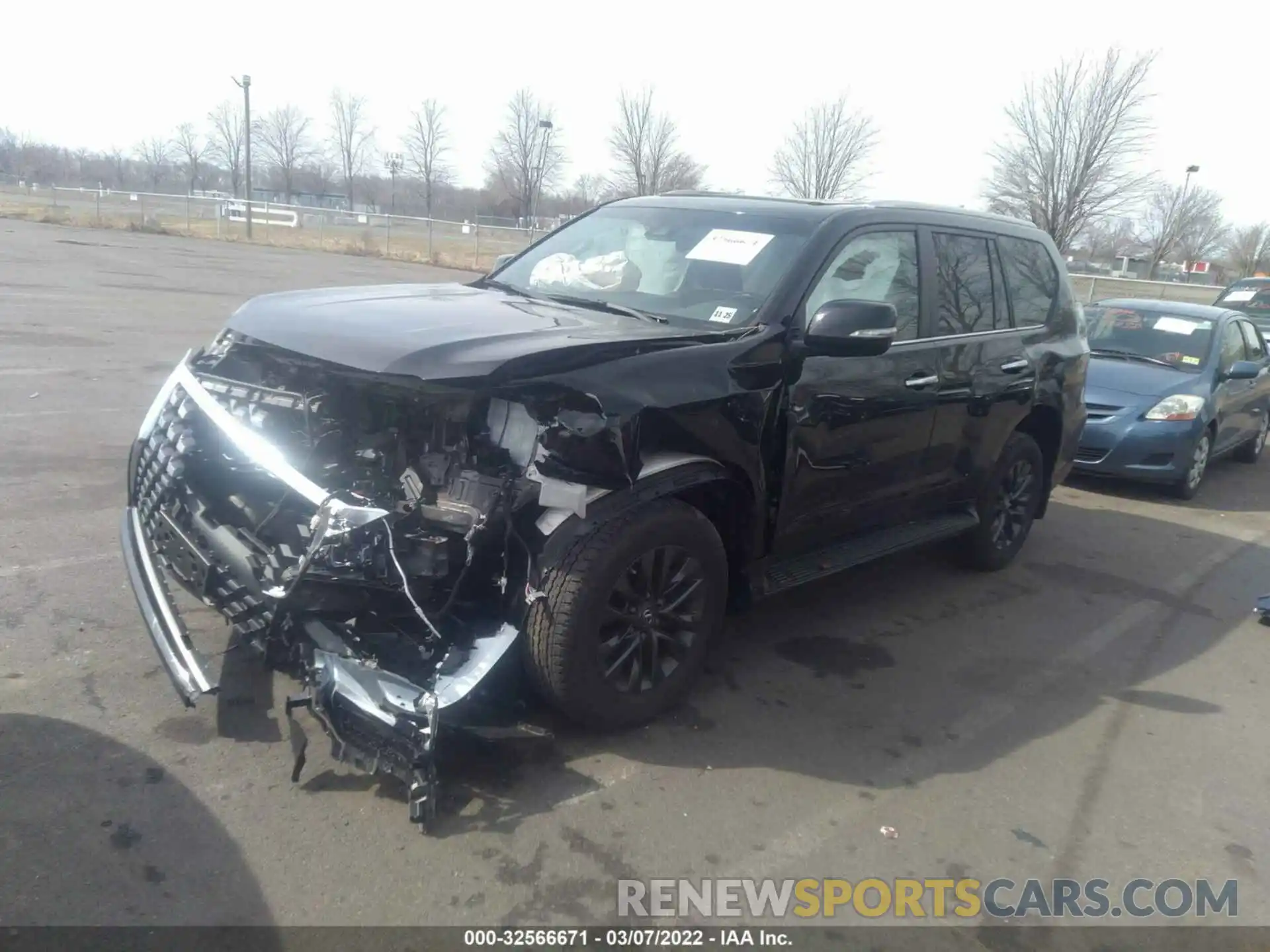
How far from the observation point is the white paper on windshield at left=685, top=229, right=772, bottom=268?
173 inches

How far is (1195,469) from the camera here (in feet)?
28.5

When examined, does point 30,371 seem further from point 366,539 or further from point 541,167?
point 541,167

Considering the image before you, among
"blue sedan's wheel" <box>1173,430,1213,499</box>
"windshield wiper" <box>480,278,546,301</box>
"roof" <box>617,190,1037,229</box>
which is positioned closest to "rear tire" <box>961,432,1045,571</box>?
"roof" <box>617,190,1037,229</box>

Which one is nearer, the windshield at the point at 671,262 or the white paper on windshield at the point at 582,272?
the windshield at the point at 671,262

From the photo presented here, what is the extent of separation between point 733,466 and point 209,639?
89.4 inches

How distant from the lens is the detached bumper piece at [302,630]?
10.1ft

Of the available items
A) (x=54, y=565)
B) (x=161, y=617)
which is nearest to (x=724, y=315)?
(x=161, y=617)

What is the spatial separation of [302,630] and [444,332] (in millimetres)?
1138

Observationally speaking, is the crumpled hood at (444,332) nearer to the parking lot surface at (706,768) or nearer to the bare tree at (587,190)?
the parking lot surface at (706,768)

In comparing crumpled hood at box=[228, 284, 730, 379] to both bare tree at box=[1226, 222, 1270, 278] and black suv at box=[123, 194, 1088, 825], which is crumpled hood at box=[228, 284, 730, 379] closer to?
black suv at box=[123, 194, 1088, 825]

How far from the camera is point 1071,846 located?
337cm

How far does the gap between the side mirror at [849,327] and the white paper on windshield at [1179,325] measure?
6849mm

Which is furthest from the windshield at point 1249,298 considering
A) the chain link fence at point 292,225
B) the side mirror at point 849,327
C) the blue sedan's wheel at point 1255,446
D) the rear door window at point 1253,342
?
the chain link fence at point 292,225

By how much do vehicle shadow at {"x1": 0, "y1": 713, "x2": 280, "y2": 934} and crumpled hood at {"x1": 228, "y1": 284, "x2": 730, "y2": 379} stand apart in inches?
59.9
